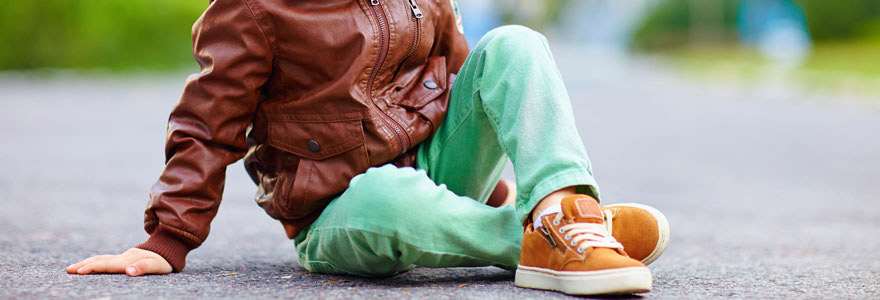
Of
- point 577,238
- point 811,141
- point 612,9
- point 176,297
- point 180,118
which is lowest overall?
point 612,9

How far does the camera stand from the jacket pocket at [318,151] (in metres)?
1.99

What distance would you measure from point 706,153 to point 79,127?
201 inches

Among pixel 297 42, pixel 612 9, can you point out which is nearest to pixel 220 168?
pixel 297 42

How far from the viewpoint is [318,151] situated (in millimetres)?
1999

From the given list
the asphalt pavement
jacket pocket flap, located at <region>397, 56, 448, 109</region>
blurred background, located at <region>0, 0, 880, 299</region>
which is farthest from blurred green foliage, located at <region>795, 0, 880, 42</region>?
jacket pocket flap, located at <region>397, 56, 448, 109</region>

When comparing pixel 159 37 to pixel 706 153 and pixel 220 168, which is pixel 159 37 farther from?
pixel 220 168

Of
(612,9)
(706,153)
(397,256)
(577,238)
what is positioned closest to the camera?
(577,238)

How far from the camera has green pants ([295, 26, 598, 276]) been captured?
1824 mm

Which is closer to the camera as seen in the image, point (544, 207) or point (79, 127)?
point (544, 207)

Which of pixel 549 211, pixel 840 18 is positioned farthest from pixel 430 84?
pixel 840 18

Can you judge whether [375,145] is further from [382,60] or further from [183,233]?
[183,233]

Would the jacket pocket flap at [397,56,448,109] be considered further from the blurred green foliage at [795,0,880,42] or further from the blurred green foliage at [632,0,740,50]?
the blurred green foliage at [632,0,740,50]

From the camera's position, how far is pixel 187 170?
1977 mm

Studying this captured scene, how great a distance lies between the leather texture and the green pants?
0.14ft
